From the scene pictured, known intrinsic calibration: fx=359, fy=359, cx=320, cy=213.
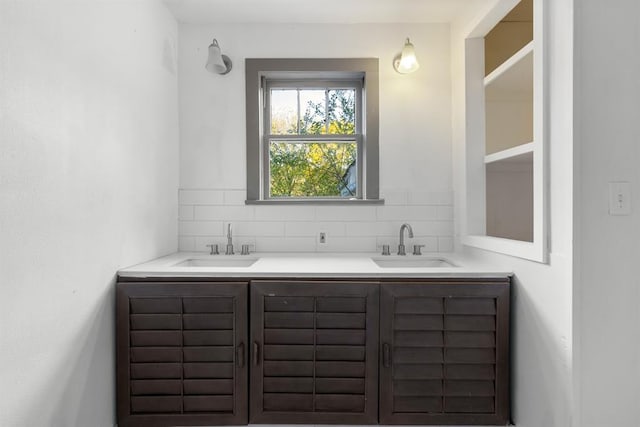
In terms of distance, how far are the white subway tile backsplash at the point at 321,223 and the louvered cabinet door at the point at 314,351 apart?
777 mm

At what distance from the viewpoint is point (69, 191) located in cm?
151

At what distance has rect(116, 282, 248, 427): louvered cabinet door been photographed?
187 centimetres

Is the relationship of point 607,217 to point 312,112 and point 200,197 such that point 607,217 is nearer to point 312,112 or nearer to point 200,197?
point 312,112

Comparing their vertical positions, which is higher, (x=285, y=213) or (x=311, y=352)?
(x=285, y=213)

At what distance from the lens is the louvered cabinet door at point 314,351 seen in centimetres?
187

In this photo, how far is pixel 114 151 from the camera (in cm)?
185

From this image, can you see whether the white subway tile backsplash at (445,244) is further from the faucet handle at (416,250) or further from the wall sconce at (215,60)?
the wall sconce at (215,60)

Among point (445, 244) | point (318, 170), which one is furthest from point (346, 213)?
point (445, 244)

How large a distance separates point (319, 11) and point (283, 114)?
75cm

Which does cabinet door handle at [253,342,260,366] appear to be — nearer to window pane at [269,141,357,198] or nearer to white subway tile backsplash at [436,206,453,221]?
window pane at [269,141,357,198]

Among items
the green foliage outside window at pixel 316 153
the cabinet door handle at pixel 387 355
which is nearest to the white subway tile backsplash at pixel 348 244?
the green foliage outside window at pixel 316 153

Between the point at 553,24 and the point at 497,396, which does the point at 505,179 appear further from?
the point at 497,396

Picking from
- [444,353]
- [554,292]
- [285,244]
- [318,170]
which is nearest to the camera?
[554,292]

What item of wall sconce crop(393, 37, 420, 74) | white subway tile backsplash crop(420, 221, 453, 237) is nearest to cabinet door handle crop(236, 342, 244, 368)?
white subway tile backsplash crop(420, 221, 453, 237)
